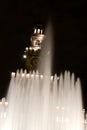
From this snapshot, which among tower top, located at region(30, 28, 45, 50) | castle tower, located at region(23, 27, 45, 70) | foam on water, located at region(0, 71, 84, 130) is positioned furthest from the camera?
tower top, located at region(30, 28, 45, 50)

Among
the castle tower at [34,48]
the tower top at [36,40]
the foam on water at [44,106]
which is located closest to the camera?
the foam on water at [44,106]

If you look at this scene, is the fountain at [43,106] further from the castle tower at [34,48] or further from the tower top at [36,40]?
the tower top at [36,40]

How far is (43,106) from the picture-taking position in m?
36.2

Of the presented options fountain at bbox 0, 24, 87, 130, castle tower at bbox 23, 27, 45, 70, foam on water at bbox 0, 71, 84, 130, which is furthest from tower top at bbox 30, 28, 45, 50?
foam on water at bbox 0, 71, 84, 130

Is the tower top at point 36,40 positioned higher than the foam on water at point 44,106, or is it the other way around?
the tower top at point 36,40

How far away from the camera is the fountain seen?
34.9 m

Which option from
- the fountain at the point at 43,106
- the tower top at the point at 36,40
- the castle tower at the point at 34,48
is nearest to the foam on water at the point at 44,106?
the fountain at the point at 43,106

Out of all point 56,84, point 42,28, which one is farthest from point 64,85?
point 42,28

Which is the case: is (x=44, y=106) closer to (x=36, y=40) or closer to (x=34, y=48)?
(x=34, y=48)

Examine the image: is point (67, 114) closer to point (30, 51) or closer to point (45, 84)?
point (45, 84)

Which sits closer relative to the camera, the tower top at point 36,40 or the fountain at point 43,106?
the fountain at point 43,106

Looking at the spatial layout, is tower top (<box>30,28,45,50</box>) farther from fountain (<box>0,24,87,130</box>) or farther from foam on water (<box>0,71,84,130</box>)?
foam on water (<box>0,71,84,130</box>)

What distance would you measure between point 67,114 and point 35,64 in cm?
1846

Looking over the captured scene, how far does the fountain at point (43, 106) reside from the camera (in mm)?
34906
